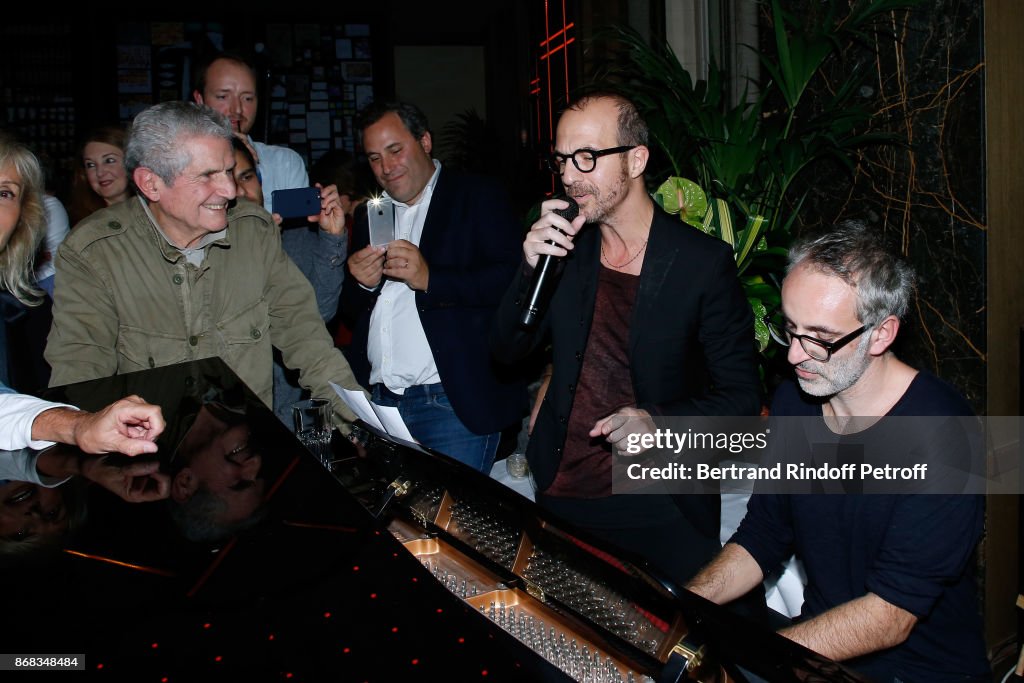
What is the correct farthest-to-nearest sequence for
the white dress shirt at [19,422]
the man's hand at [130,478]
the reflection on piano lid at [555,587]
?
the white dress shirt at [19,422] → the man's hand at [130,478] → the reflection on piano lid at [555,587]

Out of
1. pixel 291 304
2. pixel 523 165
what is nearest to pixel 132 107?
pixel 523 165

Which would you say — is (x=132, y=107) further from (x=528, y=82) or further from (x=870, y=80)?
(x=870, y=80)

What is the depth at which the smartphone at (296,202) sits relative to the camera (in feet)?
9.04

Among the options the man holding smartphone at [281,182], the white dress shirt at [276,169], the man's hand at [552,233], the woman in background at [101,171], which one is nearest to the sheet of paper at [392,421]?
the man's hand at [552,233]

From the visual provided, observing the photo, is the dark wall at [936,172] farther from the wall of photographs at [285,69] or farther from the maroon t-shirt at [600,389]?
the wall of photographs at [285,69]

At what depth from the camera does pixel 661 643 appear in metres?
1.22

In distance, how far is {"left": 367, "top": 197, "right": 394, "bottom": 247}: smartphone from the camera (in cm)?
251

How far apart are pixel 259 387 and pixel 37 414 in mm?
754

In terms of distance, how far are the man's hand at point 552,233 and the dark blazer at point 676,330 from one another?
19cm

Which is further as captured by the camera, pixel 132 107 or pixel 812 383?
pixel 132 107

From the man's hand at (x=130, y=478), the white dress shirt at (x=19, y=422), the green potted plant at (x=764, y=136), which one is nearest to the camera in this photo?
the man's hand at (x=130, y=478)

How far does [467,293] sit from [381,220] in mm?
352

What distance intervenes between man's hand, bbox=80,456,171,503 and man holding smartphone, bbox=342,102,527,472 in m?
1.15

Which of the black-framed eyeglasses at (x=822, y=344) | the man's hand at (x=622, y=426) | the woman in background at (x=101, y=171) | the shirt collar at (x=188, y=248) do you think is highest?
the woman in background at (x=101, y=171)
